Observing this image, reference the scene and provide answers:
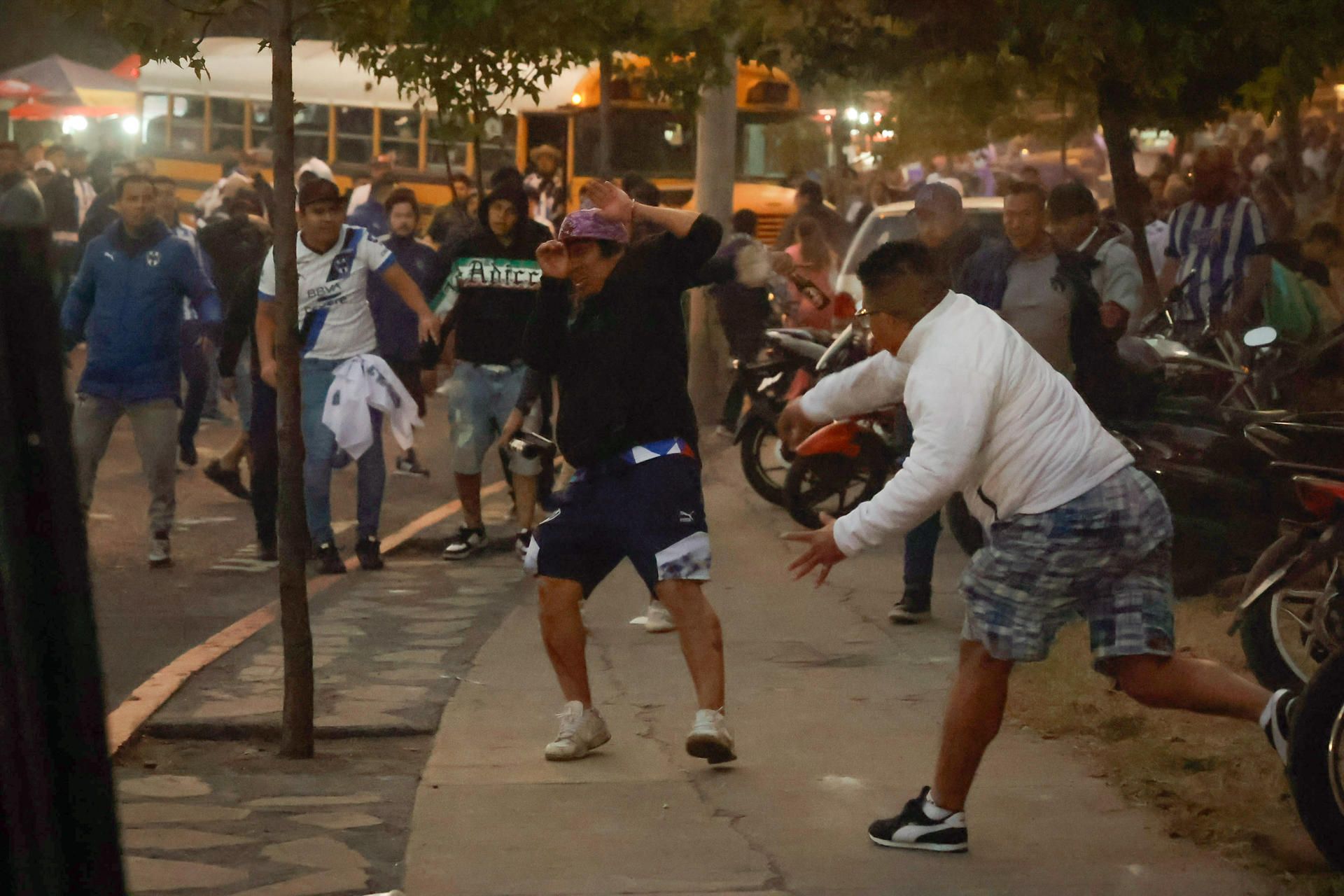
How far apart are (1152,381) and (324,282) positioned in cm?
408

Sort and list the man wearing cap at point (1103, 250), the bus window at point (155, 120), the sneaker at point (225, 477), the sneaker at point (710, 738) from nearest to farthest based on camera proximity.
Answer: the sneaker at point (710, 738)
the man wearing cap at point (1103, 250)
the sneaker at point (225, 477)
the bus window at point (155, 120)

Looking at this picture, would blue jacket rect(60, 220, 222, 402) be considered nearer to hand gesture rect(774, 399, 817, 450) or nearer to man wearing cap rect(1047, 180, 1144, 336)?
man wearing cap rect(1047, 180, 1144, 336)

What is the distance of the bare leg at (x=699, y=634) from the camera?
20.4ft

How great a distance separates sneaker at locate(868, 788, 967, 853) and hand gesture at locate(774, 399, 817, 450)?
1.05 metres

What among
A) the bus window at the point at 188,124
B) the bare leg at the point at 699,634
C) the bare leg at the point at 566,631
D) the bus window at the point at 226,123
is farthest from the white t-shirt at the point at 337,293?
the bus window at the point at 188,124

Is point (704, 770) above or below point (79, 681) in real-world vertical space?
below

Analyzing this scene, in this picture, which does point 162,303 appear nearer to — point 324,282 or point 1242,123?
point 324,282

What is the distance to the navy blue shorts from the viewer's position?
6211 mm

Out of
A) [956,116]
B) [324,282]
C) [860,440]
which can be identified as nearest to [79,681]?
[324,282]

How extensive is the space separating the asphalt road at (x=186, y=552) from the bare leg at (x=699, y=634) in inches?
74.4

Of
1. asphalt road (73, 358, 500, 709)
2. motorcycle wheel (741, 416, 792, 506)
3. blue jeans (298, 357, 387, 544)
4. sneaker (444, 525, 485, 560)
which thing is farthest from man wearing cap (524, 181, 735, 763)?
motorcycle wheel (741, 416, 792, 506)

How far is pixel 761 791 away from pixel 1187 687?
1.37 m

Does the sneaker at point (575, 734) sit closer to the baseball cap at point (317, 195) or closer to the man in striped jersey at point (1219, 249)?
the baseball cap at point (317, 195)

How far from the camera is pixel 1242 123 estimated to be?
38094 millimetres
